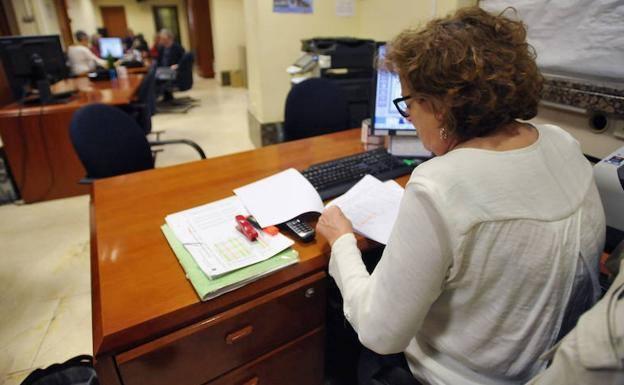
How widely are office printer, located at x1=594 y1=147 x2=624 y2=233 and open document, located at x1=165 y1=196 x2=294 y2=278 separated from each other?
855mm

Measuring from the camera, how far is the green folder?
78cm

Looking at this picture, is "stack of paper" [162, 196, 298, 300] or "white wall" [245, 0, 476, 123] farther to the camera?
"white wall" [245, 0, 476, 123]

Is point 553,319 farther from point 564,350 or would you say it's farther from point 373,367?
point 373,367

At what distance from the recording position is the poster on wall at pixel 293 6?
9.66ft

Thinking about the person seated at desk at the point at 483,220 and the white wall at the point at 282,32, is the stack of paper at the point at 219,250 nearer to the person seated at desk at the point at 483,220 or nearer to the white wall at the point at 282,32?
the person seated at desk at the point at 483,220

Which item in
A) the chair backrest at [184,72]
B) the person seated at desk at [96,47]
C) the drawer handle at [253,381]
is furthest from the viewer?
the person seated at desk at [96,47]

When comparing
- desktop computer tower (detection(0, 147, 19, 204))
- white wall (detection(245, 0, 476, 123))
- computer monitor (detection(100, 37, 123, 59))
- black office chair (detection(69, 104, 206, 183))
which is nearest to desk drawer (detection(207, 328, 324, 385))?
black office chair (detection(69, 104, 206, 183))

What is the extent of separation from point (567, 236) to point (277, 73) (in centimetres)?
294

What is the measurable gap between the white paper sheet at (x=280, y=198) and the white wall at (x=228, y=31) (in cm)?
732

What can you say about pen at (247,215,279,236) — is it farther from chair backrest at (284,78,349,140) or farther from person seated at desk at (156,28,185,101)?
person seated at desk at (156,28,185,101)

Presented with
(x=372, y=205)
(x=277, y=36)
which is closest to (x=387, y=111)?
(x=372, y=205)

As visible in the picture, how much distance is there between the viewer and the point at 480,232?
585mm

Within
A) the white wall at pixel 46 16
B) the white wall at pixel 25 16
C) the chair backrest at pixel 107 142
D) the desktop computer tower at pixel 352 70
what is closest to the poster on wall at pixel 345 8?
the desktop computer tower at pixel 352 70

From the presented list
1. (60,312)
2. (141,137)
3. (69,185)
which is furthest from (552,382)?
(69,185)
